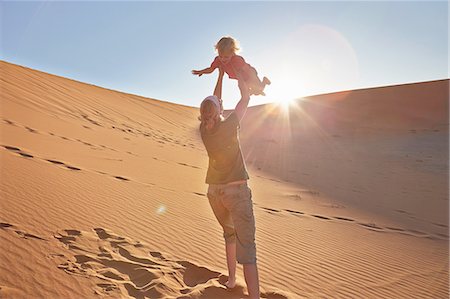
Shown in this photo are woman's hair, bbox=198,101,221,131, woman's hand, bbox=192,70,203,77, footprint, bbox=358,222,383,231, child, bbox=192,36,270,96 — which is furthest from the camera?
footprint, bbox=358,222,383,231

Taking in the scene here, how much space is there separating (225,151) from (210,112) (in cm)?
32

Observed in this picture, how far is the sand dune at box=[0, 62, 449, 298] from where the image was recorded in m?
3.19

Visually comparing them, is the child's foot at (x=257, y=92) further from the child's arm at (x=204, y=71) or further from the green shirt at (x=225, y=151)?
the child's arm at (x=204, y=71)

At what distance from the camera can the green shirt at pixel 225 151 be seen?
8.60 feet

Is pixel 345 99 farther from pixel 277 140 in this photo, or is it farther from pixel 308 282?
pixel 308 282

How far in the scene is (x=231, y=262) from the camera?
10.1 ft

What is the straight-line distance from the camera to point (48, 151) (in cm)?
714

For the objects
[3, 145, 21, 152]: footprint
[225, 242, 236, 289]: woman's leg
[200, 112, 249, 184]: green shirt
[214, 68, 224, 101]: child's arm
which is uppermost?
[214, 68, 224, 101]: child's arm

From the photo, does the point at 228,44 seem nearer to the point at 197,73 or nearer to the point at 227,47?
the point at 227,47

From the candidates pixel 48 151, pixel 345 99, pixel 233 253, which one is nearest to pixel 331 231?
pixel 233 253

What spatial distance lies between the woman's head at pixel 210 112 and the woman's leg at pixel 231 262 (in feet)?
3.53

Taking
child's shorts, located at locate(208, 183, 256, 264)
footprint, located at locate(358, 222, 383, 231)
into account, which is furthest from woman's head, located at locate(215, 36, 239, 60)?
footprint, located at locate(358, 222, 383, 231)

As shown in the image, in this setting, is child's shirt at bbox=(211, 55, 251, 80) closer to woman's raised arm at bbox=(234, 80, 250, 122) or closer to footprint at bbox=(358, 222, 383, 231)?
woman's raised arm at bbox=(234, 80, 250, 122)

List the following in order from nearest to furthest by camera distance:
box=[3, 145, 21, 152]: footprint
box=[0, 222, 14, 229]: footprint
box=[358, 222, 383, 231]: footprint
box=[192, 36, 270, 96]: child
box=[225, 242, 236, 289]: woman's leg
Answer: box=[192, 36, 270, 96]: child < box=[225, 242, 236, 289]: woman's leg < box=[0, 222, 14, 229]: footprint < box=[3, 145, 21, 152]: footprint < box=[358, 222, 383, 231]: footprint
